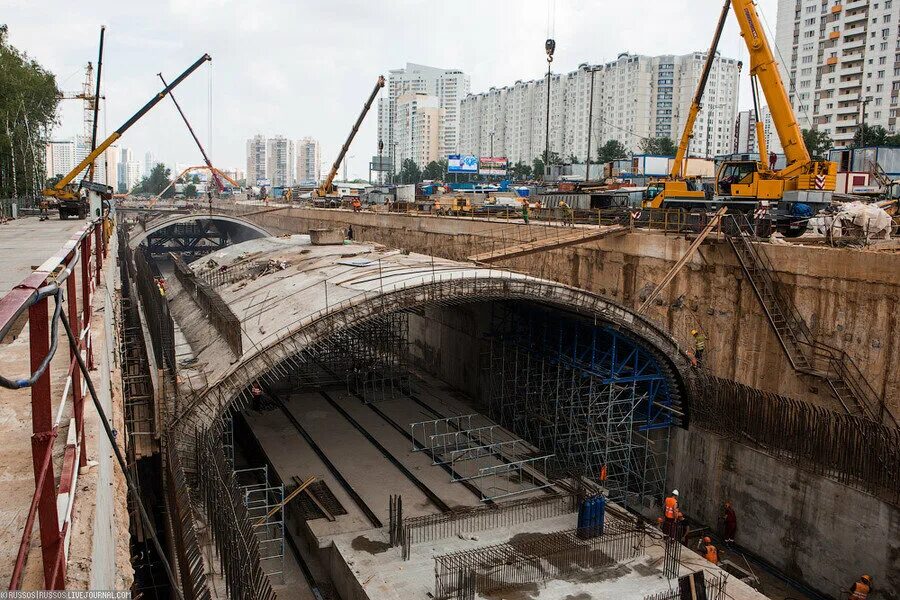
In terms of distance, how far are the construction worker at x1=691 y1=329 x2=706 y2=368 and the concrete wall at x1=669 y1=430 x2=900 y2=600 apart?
1835 millimetres

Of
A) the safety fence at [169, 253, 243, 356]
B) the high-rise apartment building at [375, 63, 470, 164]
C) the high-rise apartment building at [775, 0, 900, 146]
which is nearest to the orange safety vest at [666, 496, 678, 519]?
the safety fence at [169, 253, 243, 356]

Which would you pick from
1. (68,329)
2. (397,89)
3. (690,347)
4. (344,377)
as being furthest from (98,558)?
(397,89)

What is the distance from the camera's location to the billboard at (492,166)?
293ft

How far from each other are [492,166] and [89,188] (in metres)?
72.3

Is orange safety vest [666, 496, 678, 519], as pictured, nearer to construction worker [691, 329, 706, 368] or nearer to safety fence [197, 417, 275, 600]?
construction worker [691, 329, 706, 368]

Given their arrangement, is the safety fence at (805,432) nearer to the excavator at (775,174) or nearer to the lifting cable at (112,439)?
the excavator at (775,174)

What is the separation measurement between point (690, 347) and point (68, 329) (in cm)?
1815

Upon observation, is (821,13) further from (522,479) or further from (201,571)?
(201,571)

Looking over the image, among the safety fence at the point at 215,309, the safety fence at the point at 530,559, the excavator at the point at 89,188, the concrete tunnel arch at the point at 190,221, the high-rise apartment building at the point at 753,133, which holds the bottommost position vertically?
the safety fence at the point at 530,559

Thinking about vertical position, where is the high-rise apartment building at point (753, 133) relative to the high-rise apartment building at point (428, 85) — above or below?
below

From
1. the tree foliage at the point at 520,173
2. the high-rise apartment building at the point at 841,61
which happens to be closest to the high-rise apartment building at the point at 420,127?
the tree foliage at the point at 520,173

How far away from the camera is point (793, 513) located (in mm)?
15375

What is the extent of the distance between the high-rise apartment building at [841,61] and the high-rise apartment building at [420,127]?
3437 inches

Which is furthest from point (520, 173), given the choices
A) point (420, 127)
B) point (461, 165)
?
point (420, 127)
